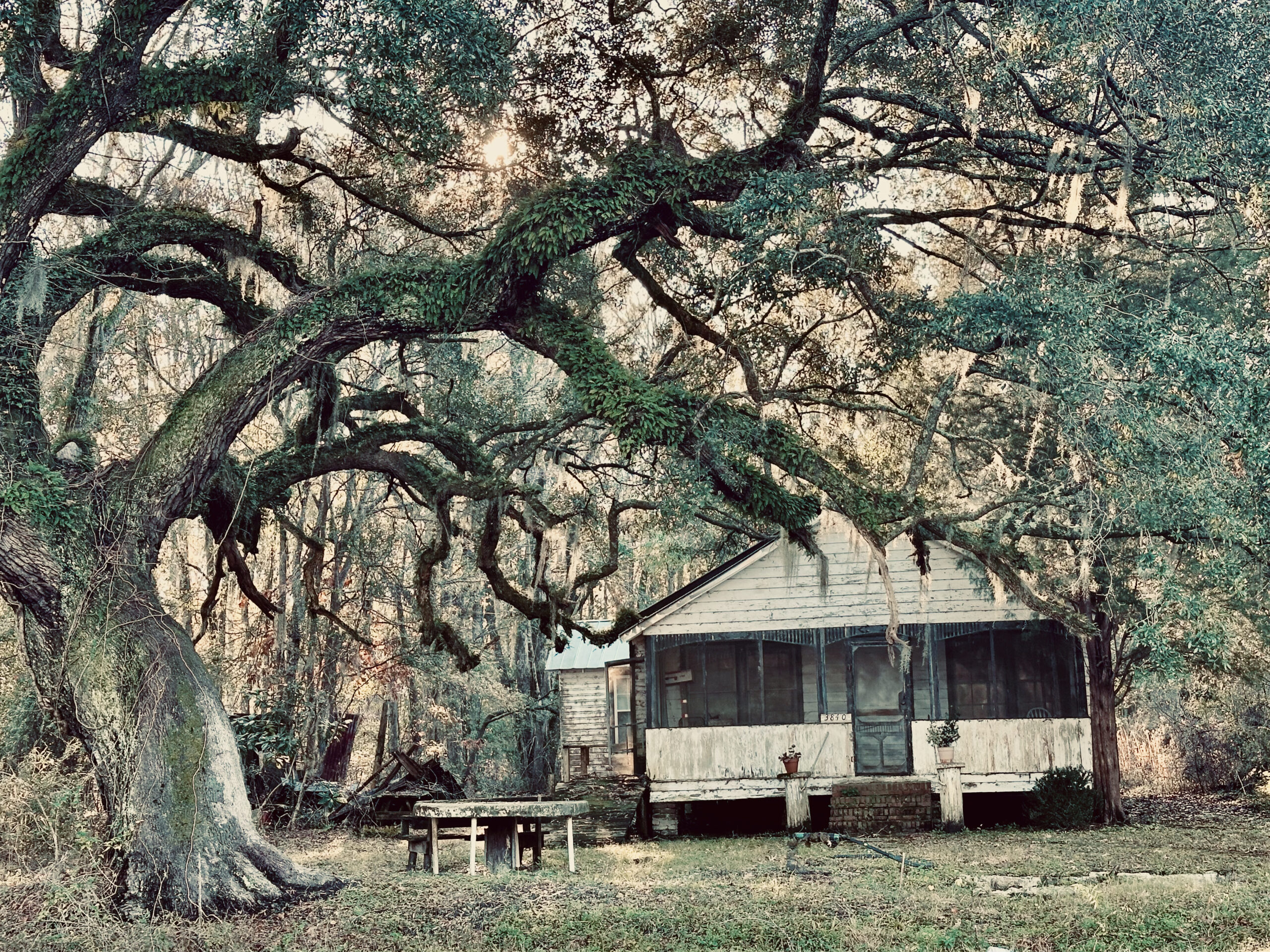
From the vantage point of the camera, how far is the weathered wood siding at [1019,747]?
802 inches

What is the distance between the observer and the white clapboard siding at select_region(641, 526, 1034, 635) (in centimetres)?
2112

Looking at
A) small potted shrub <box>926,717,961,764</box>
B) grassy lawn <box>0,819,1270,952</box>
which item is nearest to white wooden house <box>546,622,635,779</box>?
small potted shrub <box>926,717,961,764</box>

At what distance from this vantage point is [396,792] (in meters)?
21.9

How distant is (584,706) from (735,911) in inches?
818

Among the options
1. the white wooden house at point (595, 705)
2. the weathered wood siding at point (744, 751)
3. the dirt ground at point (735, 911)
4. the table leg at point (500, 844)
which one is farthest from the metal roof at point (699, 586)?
the white wooden house at point (595, 705)

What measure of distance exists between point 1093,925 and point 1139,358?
506cm

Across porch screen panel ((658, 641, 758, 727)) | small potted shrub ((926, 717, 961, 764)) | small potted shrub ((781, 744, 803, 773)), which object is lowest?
small potted shrub ((781, 744, 803, 773))

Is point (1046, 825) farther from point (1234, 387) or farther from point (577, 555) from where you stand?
point (577, 555)

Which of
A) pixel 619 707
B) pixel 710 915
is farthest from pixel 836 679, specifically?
pixel 710 915

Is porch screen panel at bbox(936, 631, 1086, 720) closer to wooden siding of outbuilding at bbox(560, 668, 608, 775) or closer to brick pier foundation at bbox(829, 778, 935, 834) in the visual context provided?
brick pier foundation at bbox(829, 778, 935, 834)

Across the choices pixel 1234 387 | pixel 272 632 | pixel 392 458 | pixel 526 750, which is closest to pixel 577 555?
pixel 272 632

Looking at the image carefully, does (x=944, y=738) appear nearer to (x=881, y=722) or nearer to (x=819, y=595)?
(x=881, y=722)

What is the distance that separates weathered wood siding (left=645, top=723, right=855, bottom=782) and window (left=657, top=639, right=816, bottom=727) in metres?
1.98

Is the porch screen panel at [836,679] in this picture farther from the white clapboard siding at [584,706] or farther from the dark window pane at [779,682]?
the white clapboard siding at [584,706]
